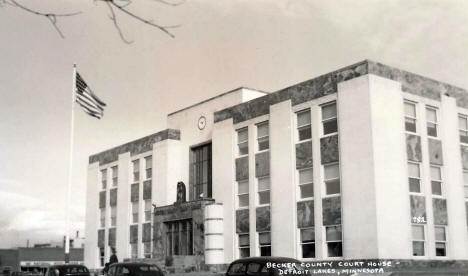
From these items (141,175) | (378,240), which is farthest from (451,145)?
(141,175)

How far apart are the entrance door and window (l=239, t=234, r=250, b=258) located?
5.41 metres

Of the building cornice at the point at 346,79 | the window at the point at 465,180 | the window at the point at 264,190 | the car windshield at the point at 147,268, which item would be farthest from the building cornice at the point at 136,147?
the car windshield at the point at 147,268

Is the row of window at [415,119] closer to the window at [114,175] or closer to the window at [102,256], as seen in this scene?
the window at [114,175]

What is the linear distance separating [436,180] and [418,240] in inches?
152

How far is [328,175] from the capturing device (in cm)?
3381

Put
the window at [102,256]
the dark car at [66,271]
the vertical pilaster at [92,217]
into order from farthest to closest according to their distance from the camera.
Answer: the vertical pilaster at [92,217]
the window at [102,256]
the dark car at [66,271]

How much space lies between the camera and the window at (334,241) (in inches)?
1277

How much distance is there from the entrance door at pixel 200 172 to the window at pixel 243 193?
13.8 feet

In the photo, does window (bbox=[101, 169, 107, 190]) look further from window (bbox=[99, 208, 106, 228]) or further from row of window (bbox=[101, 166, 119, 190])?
window (bbox=[99, 208, 106, 228])

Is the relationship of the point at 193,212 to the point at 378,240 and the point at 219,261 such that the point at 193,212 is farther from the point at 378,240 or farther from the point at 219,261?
the point at 378,240

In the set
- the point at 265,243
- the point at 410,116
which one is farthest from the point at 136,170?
the point at 410,116

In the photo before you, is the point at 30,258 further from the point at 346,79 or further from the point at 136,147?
the point at 346,79

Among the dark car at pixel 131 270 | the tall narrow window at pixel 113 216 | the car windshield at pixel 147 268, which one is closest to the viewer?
the dark car at pixel 131 270

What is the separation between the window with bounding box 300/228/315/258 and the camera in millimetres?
33838
